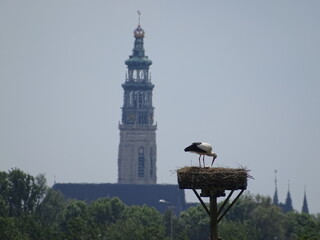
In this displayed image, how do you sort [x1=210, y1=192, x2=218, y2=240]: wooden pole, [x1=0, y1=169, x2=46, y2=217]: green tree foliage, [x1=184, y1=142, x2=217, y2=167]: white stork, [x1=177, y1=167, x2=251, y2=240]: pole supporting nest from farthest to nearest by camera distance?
[x1=0, y1=169, x2=46, y2=217]: green tree foliage < [x1=184, y1=142, x2=217, y2=167]: white stork < [x1=177, y1=167, x2=251, y2=240]: pole supporting nest < [x1=210, y1=192, x2=218, y2=240]: wooden pole

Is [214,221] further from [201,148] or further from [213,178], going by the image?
[201,148]

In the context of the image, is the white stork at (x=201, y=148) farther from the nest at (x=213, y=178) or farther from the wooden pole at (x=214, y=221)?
the wooden pole at (x=214, y=221)

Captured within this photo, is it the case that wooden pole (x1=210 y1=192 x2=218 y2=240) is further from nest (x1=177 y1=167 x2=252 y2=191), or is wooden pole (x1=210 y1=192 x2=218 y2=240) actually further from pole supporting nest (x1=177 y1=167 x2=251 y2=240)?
nest (x1=177 y1=167 x2=252 y2=191)

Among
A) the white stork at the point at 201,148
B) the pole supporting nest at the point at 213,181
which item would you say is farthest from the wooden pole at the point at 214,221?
the white stork at the point at 201,148

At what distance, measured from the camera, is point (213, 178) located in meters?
43.4

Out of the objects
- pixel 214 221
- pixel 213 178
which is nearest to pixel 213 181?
pixel 213 178

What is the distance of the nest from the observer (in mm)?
43406

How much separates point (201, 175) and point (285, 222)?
478ft

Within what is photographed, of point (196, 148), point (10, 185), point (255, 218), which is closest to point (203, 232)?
point (255, 218)

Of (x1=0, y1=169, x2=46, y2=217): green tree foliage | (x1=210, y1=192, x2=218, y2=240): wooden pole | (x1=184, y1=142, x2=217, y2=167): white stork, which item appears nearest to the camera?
(x1=210, y1=192, x2=218, y2=240): wooden pole

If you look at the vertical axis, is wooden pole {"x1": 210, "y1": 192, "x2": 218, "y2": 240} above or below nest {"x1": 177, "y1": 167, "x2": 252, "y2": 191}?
below

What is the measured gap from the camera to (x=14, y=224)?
14238 centimetres

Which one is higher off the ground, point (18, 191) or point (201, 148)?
point (18, 191)

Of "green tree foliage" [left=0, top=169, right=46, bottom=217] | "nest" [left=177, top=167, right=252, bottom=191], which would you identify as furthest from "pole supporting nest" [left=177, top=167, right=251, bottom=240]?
"green tree foliage" [left=0, top=169, right=46, bottom=217]
